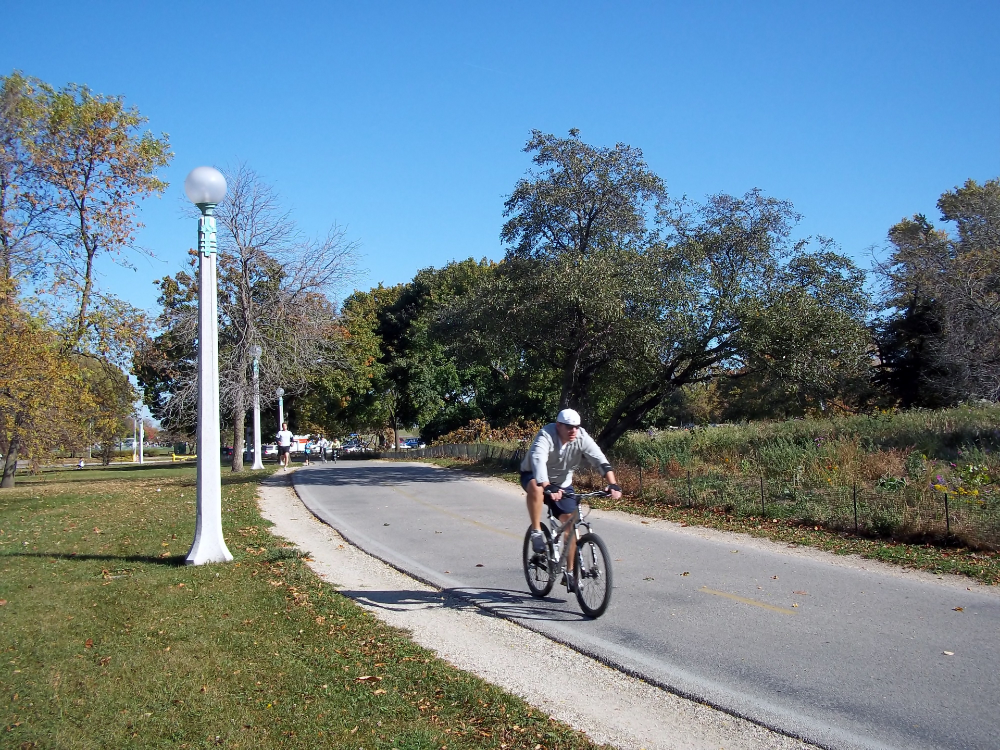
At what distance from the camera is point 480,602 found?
7766mm

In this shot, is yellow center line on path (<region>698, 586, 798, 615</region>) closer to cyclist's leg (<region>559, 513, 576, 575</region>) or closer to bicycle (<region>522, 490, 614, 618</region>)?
bicycle (<region>522, 490, 614, 618</region>)

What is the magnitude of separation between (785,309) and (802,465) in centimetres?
547

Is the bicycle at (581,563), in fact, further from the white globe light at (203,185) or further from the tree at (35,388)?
the tree at (35,388)

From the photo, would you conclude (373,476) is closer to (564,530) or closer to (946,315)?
(564,530)

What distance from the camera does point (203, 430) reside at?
31.8 feet

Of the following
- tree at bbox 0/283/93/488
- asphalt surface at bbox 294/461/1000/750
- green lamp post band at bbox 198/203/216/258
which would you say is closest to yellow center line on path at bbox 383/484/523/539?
asphalt surface at bbox 294/461/1000/750

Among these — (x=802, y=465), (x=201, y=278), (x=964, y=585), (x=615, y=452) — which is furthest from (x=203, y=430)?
(x=615, y=452)

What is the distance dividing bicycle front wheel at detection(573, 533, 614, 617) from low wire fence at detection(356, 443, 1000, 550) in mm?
5606

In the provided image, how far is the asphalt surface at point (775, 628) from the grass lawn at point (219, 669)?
3.59 ft

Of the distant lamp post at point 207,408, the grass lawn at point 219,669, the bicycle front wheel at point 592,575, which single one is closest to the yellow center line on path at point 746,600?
the bicycle front wheel at point 592,575

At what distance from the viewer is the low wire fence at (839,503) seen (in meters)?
9.89

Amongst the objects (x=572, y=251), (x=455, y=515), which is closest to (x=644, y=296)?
(x=572, y=251)

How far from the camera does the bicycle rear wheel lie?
7.46 meters

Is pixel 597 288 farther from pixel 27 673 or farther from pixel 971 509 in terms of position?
pixel 27 673
